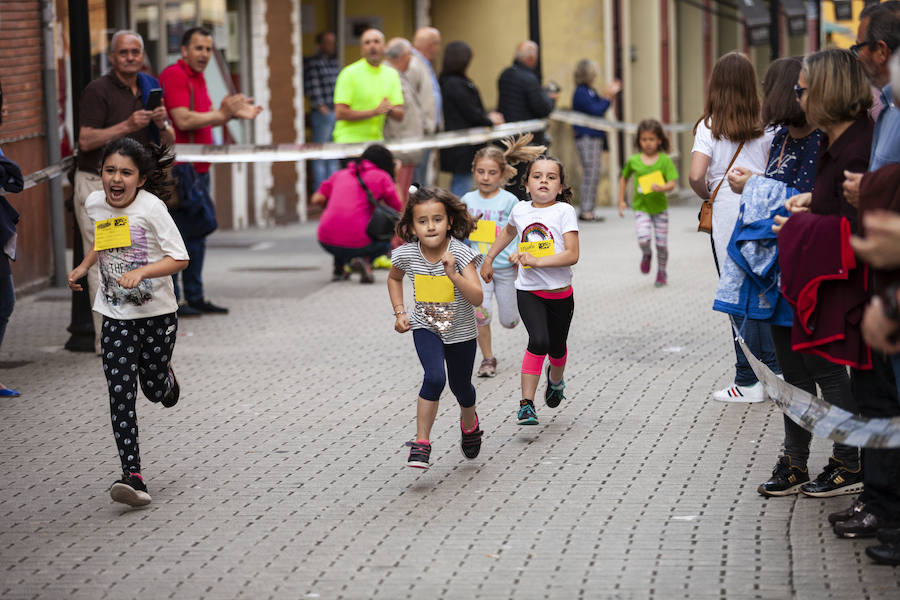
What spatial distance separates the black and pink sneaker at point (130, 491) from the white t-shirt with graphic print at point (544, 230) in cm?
239

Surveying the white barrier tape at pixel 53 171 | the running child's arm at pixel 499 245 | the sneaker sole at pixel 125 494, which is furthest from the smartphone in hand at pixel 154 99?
the sneaker sole at pixel 125 494

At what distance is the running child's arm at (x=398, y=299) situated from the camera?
645 cm

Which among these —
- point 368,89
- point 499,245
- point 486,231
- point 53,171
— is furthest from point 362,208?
point 499,245

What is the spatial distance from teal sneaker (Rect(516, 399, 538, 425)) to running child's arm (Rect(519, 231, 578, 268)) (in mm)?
751

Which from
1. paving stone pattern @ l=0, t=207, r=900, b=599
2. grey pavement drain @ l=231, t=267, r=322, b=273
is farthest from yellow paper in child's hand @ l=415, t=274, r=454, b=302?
grey pavement drain @ l=231, t=267, r=322, b=273

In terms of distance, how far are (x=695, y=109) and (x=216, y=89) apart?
570 inches

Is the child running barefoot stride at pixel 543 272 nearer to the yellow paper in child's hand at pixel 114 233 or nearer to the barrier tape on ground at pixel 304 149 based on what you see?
the yellow paper in child's hand at pixel 114 233

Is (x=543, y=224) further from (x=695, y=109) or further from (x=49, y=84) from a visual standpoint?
(x=695, y=109)

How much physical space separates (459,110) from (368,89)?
65.5 inches

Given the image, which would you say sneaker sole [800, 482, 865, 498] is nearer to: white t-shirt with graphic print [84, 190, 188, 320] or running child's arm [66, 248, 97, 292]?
white t-shirt with graphic print [84, 190, 188, 320]

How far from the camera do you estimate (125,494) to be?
20.1 feet

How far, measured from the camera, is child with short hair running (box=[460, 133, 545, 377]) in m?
8.29

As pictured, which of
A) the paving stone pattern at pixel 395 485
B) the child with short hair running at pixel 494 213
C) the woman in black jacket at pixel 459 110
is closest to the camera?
the paving stone pattern at pixel 395 485

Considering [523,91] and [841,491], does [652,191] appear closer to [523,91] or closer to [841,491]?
[523,91]
